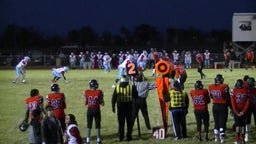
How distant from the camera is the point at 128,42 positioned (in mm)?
79875

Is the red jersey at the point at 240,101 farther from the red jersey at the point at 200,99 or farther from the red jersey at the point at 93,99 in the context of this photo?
the red jersey at the point at 93,99

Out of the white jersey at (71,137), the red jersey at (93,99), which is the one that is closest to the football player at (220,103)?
the red jersey at (93,99)

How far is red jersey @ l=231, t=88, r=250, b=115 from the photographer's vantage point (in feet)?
42.8

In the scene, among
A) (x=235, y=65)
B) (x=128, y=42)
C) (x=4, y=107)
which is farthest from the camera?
(x=128, y=42)

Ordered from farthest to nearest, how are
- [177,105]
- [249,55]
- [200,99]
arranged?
[249,55] < [177,105] < [200,99]

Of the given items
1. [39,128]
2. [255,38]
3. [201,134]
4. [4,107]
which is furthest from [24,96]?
[255,38]

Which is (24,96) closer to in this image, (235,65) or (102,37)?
(235,65)

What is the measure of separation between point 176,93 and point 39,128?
453cm

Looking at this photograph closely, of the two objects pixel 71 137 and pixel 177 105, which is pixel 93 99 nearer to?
pixel 177 105

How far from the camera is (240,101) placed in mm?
13047

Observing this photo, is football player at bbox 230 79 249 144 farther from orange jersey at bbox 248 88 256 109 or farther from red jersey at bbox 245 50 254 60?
red jersey at bbox 245 50 254 60

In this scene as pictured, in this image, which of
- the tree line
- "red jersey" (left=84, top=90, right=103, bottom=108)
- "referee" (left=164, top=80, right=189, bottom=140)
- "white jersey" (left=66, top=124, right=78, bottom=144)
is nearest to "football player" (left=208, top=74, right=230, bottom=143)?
"referee" (left=164, top=80, right=189, bottom=140)

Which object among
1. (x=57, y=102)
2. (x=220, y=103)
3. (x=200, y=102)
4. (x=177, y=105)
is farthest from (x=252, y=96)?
(x=57, y=102)

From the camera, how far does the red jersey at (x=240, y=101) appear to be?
513 inches
